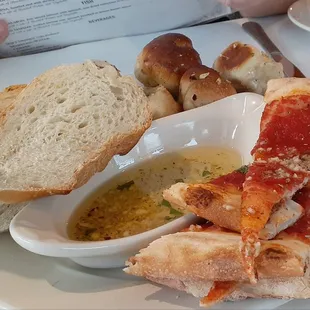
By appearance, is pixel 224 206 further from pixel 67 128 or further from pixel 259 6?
pixel 259 6

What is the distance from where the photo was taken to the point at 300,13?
189 cm

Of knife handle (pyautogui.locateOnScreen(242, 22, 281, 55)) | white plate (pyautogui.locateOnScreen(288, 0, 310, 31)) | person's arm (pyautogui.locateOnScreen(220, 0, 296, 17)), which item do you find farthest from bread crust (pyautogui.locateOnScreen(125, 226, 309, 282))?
person's arm (pyautogui.locateOnScreen(220, 0, 296, 17))

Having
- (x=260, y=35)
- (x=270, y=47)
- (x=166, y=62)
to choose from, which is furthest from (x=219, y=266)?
(x=260, y=35)

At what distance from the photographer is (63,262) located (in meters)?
1.07

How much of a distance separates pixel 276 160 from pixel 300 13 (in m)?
1.08

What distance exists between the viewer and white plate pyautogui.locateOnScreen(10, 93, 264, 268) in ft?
3.29

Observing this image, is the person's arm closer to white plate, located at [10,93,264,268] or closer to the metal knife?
the metal knife

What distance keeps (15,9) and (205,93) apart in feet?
3.14

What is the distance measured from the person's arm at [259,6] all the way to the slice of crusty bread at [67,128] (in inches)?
35.3

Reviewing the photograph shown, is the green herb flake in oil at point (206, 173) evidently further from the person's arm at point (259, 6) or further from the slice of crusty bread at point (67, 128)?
the person's arm at point (259, 6)

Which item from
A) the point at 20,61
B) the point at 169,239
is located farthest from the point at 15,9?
the point at 169,239

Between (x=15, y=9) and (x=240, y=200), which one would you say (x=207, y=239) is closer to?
(x=240, y=200)

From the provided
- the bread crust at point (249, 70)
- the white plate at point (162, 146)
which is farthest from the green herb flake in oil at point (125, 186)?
the bread crust at point (249, 70)

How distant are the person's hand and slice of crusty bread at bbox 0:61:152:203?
0.85m
